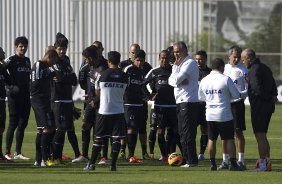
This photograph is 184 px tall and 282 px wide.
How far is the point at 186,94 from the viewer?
67.5ft

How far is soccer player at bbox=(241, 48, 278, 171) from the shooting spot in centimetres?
1983

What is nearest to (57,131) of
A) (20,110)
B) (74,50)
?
(20,110)

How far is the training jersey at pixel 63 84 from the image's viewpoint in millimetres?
21203

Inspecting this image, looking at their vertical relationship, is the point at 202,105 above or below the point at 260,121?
above

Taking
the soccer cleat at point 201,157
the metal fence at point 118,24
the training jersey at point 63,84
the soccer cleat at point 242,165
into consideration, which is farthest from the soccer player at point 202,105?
the metal fence at point 118,24

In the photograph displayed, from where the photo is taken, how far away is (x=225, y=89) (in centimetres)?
1978

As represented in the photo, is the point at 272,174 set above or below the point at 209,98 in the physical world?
below

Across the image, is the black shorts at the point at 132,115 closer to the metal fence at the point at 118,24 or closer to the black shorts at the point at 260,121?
the black shorts at the point at 260,121

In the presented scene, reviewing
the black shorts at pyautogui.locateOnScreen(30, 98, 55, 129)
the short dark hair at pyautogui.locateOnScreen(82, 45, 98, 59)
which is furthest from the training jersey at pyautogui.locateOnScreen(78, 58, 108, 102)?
the black shorts at pyautogui.locateOnScreen(30, 98, 55, 129)

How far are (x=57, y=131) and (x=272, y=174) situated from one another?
13.9ft

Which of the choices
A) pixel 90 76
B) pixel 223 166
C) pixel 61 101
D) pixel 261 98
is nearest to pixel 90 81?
pixel 90 76

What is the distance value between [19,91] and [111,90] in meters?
3.10

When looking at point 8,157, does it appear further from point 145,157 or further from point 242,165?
point 242,165

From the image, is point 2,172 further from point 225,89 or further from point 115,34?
point 115,34
